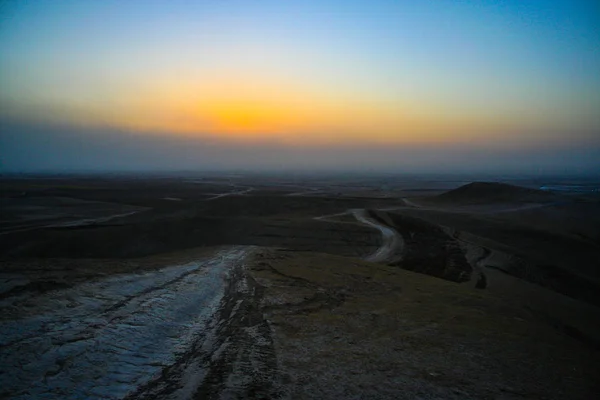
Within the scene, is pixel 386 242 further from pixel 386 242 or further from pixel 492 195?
pixel 492 195

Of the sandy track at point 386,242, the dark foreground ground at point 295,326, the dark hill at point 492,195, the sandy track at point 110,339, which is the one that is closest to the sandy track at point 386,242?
the sandy track at point 386,242

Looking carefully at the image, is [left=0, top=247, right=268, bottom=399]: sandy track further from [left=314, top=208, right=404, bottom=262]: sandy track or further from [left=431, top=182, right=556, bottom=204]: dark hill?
[left=431, top=182, right=556, bottom=204]: dark hill

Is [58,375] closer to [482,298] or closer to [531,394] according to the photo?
[531,394]

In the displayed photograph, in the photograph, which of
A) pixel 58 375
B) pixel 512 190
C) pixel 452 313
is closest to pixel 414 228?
pixel 452 313


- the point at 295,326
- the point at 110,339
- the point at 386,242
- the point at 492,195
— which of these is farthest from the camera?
the point at 492,195

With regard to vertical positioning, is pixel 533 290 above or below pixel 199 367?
below

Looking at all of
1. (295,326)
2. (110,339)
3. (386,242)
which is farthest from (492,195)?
(110,339)
